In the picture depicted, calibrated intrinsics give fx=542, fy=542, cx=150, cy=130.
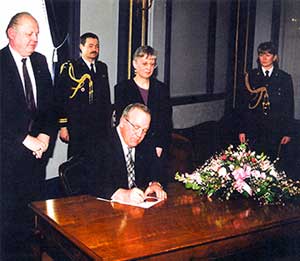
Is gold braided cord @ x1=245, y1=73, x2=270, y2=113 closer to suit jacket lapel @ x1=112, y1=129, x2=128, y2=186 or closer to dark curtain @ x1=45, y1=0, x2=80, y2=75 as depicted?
dark curtain @ x1=45, y1=0, x2=80, y2=75

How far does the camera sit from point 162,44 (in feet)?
19.2

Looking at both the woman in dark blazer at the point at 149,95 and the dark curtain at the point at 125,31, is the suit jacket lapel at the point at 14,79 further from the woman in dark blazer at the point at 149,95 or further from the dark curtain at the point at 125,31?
the dark curtain at the point at 125,31

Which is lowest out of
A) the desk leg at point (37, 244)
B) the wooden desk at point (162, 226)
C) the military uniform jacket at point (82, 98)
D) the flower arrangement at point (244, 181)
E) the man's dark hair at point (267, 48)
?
the desk leg at point (37, 244)

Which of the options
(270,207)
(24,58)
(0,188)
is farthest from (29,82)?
(270,207)

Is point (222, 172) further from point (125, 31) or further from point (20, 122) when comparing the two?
point (125, 31)

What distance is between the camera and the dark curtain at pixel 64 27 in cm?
468

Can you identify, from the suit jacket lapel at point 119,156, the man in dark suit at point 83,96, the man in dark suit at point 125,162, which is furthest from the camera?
the man in dark suit at point 83,96

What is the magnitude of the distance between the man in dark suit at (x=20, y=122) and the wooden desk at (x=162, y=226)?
0.92m

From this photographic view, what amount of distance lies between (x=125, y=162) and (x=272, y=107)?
2.40 meters

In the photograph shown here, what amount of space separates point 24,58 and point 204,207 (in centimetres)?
166

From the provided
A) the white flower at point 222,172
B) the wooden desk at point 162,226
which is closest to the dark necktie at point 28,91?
the wooden desk at point 162,226

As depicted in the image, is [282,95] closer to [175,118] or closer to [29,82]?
[175,118]

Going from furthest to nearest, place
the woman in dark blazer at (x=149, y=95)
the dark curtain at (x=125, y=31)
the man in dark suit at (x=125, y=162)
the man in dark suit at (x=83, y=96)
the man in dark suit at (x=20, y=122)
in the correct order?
the dark curtain at (x=125, y=31) → the man in dark suit at (x=83, y=96) → the woman in dark blazer at (x=149, y=95) → the man in dark suit at (x=20, y=122) → the man in dark suit at (x=125, y=162)

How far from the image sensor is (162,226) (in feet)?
7.97
